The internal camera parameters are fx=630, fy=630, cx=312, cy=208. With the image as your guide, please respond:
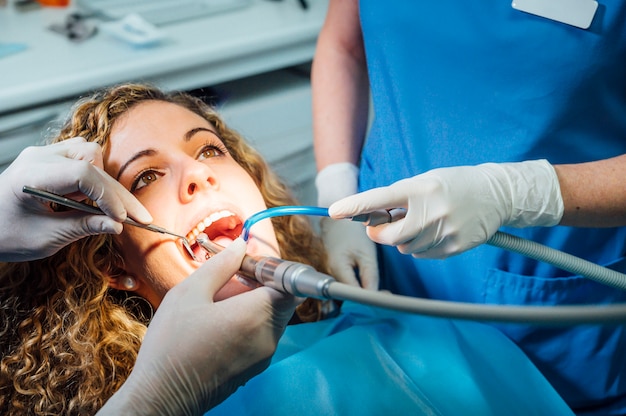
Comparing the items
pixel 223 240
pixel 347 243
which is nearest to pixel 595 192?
pixel 347 243

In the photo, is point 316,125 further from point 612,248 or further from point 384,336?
point 612,248

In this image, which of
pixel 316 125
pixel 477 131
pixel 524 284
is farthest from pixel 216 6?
pixel 524 284

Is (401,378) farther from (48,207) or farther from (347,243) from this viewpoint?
(48,207)

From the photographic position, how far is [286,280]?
3.32ft

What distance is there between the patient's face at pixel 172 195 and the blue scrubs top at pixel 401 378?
0.23 m

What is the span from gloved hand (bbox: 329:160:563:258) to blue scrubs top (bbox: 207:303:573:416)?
0.32m

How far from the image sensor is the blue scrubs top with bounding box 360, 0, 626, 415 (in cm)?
127

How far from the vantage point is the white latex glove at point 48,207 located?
1.19m

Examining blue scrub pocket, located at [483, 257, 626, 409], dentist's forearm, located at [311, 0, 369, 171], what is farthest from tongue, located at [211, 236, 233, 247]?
blue scrub pocket, located at [483, 257, 626, 409]

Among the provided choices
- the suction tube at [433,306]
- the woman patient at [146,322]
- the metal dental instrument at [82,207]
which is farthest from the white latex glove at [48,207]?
the suction tube at [433,306]

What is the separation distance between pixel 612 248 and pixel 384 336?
0.56 m

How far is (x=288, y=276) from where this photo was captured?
101 centimetres

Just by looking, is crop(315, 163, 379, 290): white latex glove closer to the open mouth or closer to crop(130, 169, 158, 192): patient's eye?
the open mouth

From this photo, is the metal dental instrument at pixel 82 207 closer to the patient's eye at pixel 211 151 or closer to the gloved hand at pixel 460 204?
the patient's eye at pixel 211 151
